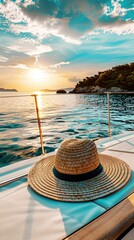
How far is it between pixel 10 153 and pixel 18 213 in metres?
3.30

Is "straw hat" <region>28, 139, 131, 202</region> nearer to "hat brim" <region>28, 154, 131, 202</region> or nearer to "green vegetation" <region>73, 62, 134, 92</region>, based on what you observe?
"hat brim" <region>28, 154, 131, 202</region>

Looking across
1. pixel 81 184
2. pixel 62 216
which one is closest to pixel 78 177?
pixel 81 184

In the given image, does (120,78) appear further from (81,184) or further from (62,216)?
(62,216)

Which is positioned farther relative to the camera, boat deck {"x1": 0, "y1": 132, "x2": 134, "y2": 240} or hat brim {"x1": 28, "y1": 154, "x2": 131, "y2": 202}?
hat brim {"x1": 28, "y1": 154, "x2": 131, "y2": 202}

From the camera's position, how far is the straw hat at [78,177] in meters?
1.18

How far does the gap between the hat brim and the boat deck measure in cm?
4

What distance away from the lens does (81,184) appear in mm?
1256

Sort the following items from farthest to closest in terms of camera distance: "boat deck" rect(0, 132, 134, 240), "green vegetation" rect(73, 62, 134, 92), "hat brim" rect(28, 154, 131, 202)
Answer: "green vegetation" rect(73, 62, 134, 92) < "hat brim" rect(28, 154, 131, 202) < "boat deck" rect(0, 132, 134, 240)

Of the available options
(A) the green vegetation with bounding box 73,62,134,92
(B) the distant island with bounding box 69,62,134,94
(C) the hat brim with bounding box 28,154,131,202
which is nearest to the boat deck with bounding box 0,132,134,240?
(C) the hat brim with bounding box 28,154,131,202

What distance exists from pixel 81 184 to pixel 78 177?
0.17 feet

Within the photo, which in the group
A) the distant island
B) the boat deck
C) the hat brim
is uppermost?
the distant island

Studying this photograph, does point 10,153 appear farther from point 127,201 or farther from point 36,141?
point 127,201

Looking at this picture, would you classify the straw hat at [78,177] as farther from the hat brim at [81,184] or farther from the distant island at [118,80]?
the distant island at [118,80]

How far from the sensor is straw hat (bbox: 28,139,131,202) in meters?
1.18
